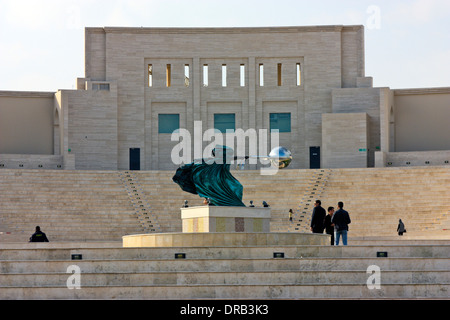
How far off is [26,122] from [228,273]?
20.5 m

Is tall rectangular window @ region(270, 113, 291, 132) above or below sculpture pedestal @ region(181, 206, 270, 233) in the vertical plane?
above

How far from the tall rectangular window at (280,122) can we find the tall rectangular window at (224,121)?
4.66 feet

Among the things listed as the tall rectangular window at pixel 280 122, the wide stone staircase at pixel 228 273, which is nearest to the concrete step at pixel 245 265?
the wide stone staircase at pixel 228 273

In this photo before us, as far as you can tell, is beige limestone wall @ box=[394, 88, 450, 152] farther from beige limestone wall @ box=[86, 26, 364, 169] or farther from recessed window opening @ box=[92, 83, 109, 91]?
recessed window opening @ box=[92, 83, 109, 91]

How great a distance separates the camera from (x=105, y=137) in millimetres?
33656

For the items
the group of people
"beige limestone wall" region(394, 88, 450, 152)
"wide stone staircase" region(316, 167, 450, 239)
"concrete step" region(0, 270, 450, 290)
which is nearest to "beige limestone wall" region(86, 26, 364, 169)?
"beige limestone wall" region(394, 88, 450, 152)

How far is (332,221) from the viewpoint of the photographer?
18047 millimetres

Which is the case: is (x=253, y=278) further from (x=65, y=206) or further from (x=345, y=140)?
(x=345, y=140)

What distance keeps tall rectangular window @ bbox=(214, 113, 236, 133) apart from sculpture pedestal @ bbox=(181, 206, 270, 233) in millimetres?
14870

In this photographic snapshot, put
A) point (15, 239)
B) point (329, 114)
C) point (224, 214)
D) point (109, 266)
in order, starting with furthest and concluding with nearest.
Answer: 1. point (329, 114)
2. point (15, 239)
3. point (224, 214)
4. point (109, 266)

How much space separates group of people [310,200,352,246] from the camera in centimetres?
1792

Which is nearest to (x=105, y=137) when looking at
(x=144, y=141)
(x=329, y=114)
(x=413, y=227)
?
(x=144, y=141)

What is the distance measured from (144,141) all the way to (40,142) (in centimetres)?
369
